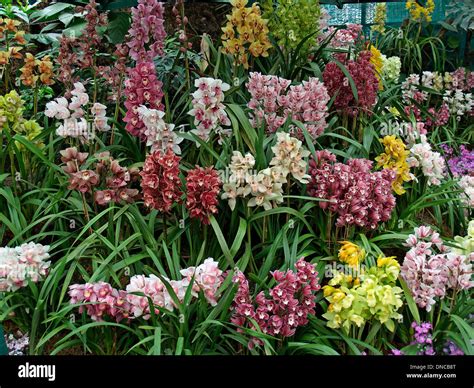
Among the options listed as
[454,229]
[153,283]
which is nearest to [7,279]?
[153,283]

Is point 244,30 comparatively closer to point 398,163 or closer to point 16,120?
point 398,163

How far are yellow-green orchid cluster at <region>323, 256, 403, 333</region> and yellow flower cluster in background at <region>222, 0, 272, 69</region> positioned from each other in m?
1.40

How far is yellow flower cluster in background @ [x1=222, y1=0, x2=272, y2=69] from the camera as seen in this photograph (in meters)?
3.19

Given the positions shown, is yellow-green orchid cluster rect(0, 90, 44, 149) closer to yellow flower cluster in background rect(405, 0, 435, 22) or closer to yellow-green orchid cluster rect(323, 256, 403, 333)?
yellow-green orchid cluster rect(323, 256, 403, 333)

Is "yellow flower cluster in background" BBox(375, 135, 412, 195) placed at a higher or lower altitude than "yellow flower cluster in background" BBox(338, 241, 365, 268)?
higher

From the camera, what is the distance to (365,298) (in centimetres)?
244

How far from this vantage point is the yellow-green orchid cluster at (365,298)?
2.41 metres

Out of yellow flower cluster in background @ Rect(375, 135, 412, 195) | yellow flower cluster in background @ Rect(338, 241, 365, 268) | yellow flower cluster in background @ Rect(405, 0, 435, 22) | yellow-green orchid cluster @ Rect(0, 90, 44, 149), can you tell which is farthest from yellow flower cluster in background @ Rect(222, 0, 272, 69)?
yellow flower cluster in background @ Rect(405, 0, 435, 22)

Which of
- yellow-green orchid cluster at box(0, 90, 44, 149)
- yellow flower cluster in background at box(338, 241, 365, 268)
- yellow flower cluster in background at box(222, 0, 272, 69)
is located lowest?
yellow flower cluster in background at box(338, 241, 365, 268)

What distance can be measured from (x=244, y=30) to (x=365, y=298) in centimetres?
155

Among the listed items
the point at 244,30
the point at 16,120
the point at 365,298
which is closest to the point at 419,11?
the point at 244,30

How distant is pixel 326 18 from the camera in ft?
14.3

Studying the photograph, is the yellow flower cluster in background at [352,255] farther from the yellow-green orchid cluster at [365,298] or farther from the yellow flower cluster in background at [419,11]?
the yellow flower cluster in background at [419,11]

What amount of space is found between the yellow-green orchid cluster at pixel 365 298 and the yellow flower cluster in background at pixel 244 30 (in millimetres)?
1397
